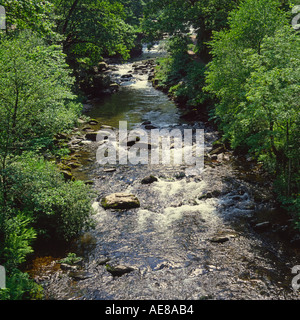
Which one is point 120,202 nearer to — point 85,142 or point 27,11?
point 85,142

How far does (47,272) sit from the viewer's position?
9.19 metres

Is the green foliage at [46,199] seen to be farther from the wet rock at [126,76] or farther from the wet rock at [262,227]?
the wet rock at [126,76]

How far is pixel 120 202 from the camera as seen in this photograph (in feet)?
42.6

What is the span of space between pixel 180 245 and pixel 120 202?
3613 mm

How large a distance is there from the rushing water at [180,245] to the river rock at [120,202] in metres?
0.28

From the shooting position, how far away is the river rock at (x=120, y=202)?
42.3ft

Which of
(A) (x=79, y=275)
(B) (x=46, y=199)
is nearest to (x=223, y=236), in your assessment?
(A) (x=79, y=275)

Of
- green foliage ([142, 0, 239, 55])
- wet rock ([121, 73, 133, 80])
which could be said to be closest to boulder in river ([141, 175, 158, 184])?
green foliage ([142, 0, 239, 55])

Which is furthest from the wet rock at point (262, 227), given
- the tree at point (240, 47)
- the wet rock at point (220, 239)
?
the tree at point (240, 47)

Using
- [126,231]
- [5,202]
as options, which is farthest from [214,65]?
[5,202]

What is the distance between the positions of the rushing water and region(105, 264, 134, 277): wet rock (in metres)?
0.12

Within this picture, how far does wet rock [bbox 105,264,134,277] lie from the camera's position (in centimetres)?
925
